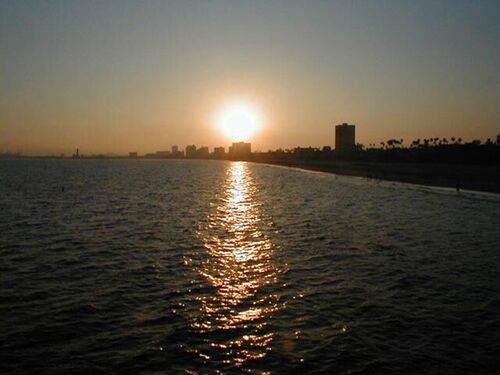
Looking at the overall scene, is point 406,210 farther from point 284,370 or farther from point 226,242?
point 284,370

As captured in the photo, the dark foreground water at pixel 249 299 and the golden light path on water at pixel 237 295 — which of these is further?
the golden light path on water at pixel 237 295

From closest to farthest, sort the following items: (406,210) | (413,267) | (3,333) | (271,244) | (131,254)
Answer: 1. (3,333)
2. (413,267)
3. (131,254)
4. (271,244)
5. (406,210)

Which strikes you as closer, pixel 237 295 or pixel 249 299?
pixel 249 299

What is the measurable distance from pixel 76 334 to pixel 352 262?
15.7m

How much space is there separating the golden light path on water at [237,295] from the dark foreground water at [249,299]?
0.08 m

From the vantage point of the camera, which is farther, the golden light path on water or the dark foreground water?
the golden light path on water

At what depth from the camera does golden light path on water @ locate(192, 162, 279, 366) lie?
1391cm

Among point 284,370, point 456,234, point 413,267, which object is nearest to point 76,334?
point 284,370

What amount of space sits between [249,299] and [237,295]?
78 cm

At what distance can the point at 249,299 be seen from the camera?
60.8ft

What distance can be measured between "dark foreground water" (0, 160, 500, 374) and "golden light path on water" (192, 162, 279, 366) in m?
0.08

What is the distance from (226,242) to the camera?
3231cm

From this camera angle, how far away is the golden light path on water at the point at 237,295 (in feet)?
45.6

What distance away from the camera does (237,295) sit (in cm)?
1911
